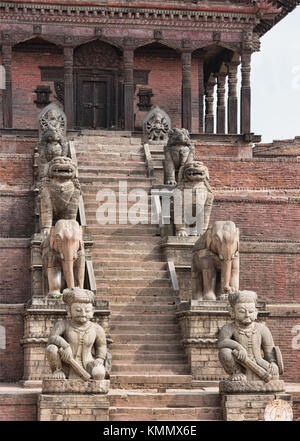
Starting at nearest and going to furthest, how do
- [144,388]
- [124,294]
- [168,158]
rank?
[144,388], [124,294], [168,158]

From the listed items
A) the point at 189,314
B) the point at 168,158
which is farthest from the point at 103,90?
the point at 189,314

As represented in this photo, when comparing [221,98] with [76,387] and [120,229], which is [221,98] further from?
[76,387]

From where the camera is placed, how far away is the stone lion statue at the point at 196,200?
3064 centimetres

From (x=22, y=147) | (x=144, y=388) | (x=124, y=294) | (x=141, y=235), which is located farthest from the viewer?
(x=22, y=147)

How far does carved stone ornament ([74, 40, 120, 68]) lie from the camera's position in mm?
46375

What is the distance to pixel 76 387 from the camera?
24.4 metres

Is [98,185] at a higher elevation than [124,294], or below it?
higher

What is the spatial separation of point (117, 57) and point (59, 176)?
17.5m

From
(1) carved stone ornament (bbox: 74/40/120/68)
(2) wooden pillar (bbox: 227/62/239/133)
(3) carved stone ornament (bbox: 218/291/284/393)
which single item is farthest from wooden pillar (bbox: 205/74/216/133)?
(3) carved stone ornament (bbox: 218/291/284/393)

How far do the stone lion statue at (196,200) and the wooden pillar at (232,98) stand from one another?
14513 mm

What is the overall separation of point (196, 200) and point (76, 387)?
24.2 feet

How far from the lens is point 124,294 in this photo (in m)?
29.2
